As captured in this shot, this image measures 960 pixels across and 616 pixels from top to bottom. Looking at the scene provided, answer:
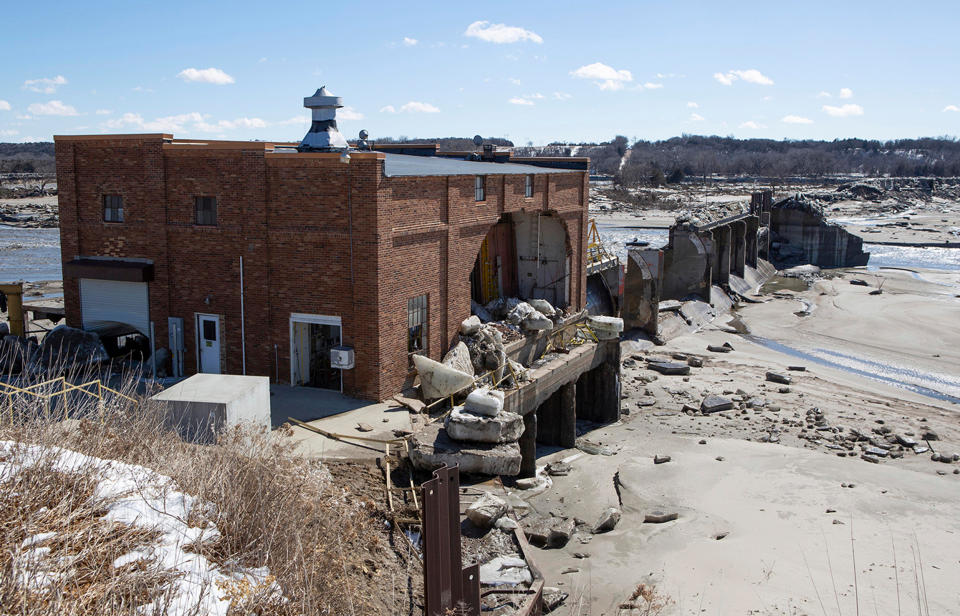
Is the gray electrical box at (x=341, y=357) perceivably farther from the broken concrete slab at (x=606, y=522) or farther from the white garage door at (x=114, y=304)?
the broken concrete slab at (x=606, y=522)

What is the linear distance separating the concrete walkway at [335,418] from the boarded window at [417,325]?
2096 millimetres

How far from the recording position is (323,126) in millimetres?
21281

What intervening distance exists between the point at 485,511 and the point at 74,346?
1156 cm

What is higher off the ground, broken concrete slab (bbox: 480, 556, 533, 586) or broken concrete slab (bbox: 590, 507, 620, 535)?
broken concrete slab (bbox: 480, 556, 533, 586)

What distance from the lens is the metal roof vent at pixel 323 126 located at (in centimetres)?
2095

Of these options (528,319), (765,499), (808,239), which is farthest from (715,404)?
(808,239)

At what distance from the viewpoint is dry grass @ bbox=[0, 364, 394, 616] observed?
654cm

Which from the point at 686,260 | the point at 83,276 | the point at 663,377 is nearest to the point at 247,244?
the point at 83,276

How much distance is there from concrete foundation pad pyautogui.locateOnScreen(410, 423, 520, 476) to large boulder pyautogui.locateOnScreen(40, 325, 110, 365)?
28.4 feet

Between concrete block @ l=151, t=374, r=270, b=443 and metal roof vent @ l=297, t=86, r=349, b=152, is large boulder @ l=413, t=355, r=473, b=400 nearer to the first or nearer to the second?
concrete block @ l=151, t=374, r=270, b=443

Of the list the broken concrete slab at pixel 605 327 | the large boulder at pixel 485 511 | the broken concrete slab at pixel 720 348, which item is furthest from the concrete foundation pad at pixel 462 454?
the broken concrete slab at pixel 720 348

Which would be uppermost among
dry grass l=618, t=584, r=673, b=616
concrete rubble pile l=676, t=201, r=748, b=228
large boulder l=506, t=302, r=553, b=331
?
concrete rubble pile l=676, t=201, r=748, b=228

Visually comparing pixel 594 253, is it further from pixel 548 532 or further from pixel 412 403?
pixel 548 532

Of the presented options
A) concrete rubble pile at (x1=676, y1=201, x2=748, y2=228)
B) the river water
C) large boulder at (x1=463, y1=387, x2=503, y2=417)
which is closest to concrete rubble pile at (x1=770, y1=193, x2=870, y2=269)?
concrete rubble pile at (x1=676, y1=201, x2=748, y2=228)
